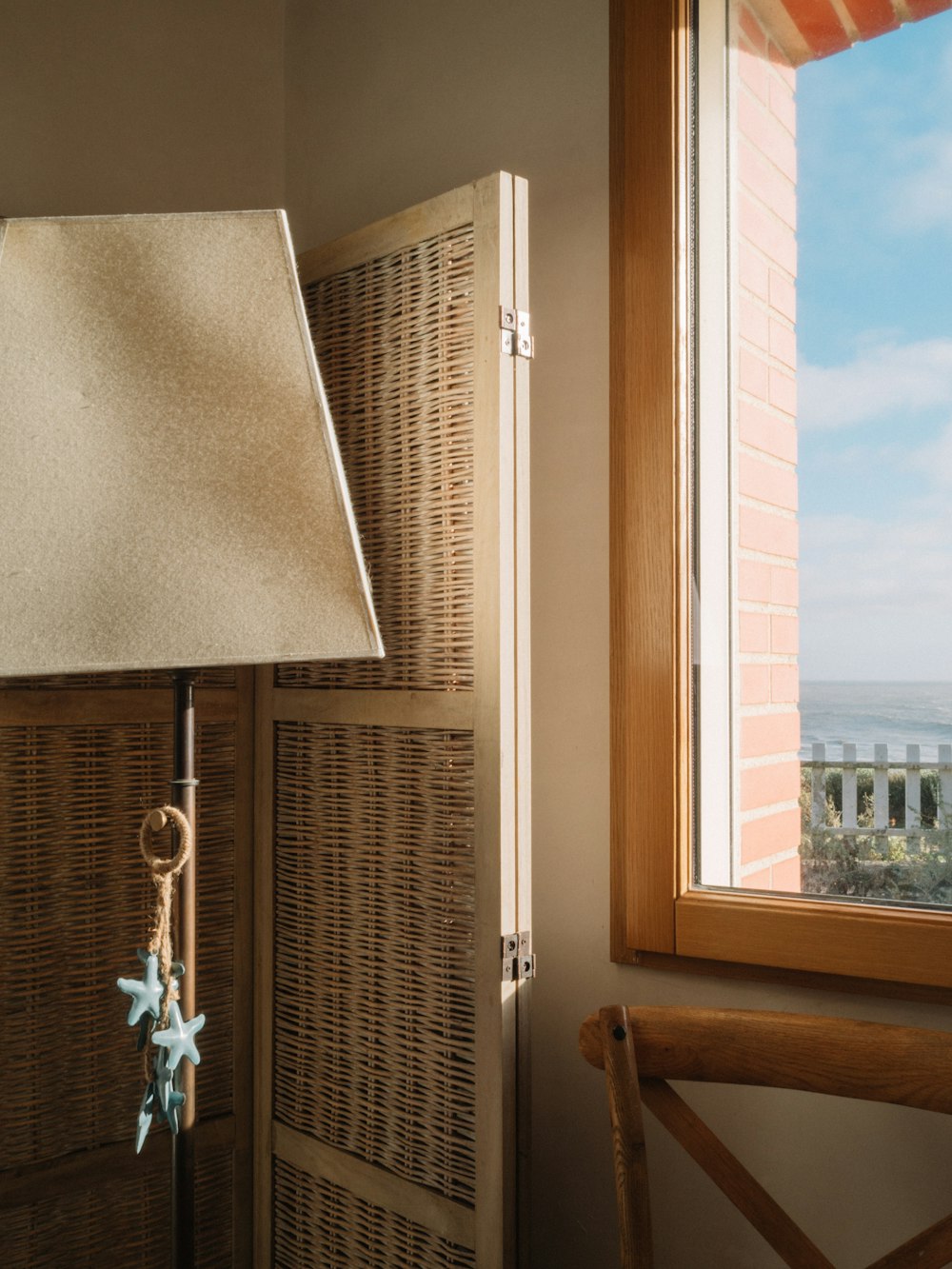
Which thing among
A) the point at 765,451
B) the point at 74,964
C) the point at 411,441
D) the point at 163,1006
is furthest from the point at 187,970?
the point at 765,451

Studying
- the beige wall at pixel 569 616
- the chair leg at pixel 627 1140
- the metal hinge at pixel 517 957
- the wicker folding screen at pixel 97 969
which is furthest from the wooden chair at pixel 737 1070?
the wicker folding screen at pixel 97 969

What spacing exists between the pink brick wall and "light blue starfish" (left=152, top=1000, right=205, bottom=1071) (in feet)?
2.40

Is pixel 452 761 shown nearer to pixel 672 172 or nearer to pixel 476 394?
pixel 476 394

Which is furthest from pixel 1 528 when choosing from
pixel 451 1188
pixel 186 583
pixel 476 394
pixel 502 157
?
pixel 502 157

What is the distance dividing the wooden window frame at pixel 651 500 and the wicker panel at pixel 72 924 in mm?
666

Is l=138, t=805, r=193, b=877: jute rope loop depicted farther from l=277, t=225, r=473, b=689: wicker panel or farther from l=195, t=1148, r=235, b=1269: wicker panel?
l=195, t=1148, r=235, b=1269: wicker panel

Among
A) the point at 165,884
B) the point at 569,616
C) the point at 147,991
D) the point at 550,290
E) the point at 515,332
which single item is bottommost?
the point at 147,991

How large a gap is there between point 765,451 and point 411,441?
19.0 inches

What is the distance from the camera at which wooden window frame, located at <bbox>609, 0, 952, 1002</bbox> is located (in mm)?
1419

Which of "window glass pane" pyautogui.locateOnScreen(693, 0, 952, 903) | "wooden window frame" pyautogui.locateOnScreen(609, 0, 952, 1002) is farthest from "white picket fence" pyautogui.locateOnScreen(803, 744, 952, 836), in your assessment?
"wooden window frame" pyautogui.locateOnScreen(609, 0, 952, 1002)

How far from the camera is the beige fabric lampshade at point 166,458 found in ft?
3.17

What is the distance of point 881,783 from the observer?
1304mm

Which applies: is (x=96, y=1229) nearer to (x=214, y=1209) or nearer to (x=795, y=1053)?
(x=214, y=1209)

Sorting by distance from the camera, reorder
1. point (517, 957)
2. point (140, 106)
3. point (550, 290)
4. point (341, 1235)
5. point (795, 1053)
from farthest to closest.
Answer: point (140, 106)
point (550, 290)
point (341, 1235)
point (517, 957)
point (795, 1053)
